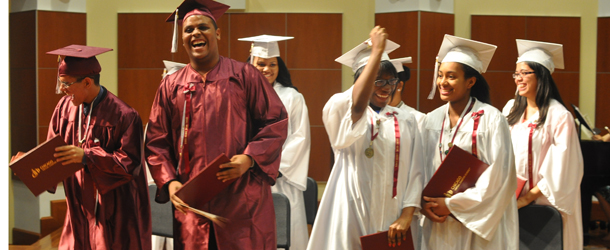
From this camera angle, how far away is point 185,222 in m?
2.35

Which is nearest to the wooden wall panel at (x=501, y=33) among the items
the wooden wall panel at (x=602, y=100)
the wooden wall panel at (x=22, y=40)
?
the wooden wall panel at (x=602, y=100)

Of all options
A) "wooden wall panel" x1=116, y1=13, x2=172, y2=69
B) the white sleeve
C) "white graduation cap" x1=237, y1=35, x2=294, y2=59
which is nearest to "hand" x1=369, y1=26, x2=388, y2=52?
the white sleeve

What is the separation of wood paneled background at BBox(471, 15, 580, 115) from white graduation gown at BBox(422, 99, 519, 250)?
4.61 m

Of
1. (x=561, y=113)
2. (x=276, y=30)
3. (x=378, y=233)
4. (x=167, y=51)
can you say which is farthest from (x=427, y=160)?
(x=167, y=51)

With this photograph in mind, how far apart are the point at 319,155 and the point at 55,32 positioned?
3.94 m

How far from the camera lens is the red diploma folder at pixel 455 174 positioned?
2.64m

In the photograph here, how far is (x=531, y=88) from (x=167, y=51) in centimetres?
510

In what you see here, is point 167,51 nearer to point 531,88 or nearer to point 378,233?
point 531,88

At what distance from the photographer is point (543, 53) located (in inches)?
155

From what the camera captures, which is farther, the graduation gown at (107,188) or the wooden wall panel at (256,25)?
the wooden wall panel at (256,25)

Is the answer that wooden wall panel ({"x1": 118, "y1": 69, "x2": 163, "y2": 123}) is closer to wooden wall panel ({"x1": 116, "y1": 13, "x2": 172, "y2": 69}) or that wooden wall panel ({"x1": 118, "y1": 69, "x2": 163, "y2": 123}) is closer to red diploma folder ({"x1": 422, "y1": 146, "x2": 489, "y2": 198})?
wooden wall panel ({"x1": 116, "y1": 13, "x2": 172, "y2": 69})

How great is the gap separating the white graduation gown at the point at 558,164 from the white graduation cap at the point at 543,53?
0.33 meters

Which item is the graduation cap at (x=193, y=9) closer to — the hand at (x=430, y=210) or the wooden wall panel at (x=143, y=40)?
the hand at (x=430, y=210)

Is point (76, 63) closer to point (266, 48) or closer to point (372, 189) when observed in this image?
point (372, 189)
